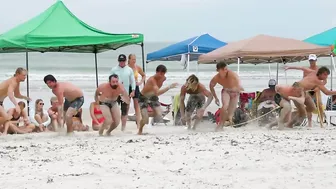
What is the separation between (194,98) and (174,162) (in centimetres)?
343

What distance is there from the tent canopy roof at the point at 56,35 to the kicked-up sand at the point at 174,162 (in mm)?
2380

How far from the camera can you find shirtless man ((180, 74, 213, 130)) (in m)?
9.20

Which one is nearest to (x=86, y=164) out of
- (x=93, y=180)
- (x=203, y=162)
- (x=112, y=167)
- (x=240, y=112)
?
(x=112, y=167)

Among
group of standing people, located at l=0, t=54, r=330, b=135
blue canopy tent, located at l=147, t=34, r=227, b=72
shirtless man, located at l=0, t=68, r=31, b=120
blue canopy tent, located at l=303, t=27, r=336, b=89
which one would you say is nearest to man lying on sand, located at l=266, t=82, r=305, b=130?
group of standing people, located at l=0, t=54, r=330, b=135

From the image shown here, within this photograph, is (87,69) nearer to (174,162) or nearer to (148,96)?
(148,96)

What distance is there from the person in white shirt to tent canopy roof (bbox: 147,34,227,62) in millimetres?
3723

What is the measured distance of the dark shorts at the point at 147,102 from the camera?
348 inches

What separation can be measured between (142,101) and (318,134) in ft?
8.96

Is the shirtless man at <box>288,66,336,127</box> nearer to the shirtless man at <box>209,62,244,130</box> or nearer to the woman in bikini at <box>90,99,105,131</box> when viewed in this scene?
the shirtless man at <box>209,62,244,130</box>

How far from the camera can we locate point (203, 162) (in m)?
6.13

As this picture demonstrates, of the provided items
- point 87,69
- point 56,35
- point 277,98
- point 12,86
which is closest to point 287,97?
point 277,98

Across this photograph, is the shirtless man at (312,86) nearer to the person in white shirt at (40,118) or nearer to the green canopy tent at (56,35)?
the green canopy tent at (56,35)

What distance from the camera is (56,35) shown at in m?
10.2

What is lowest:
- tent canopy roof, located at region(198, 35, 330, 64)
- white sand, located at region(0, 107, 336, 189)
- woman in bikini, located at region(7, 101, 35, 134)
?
white sand, located at region(0, 107, 336, 189)
